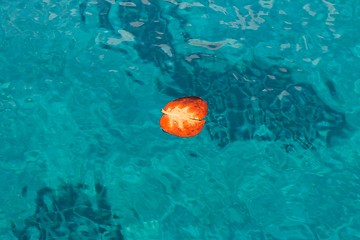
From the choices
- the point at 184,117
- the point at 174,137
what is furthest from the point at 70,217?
the point at 184,117

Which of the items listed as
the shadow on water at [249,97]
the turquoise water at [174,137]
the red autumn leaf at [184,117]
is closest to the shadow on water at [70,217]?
the turquoise water at [174,137]

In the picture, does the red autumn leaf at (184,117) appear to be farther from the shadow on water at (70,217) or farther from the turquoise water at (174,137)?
the shadow on water at (70,217)

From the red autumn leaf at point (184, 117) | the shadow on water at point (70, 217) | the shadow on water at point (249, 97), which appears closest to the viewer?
the shadow on water at point (70, 217)

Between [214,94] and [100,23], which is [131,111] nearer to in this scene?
[214,94]

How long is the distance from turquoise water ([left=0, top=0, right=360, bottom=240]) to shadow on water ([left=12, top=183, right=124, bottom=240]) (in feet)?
0.04

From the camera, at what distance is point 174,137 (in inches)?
177

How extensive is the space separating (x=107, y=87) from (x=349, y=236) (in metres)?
2.76

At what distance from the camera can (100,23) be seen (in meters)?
5.58

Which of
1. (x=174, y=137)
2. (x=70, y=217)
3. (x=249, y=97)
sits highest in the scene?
(x=249, y=97)

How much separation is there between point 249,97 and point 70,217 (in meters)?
2.11

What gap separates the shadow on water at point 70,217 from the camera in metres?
4.05

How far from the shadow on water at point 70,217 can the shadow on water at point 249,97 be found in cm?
126

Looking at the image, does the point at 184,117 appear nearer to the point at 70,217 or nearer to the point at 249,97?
→ the point at 249,97

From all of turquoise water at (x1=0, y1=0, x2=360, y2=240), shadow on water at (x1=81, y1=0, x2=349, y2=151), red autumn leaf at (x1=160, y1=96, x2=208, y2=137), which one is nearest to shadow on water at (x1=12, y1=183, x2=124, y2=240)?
turquoise water at (x1=0, y1=0, x2=360, y2=240)
